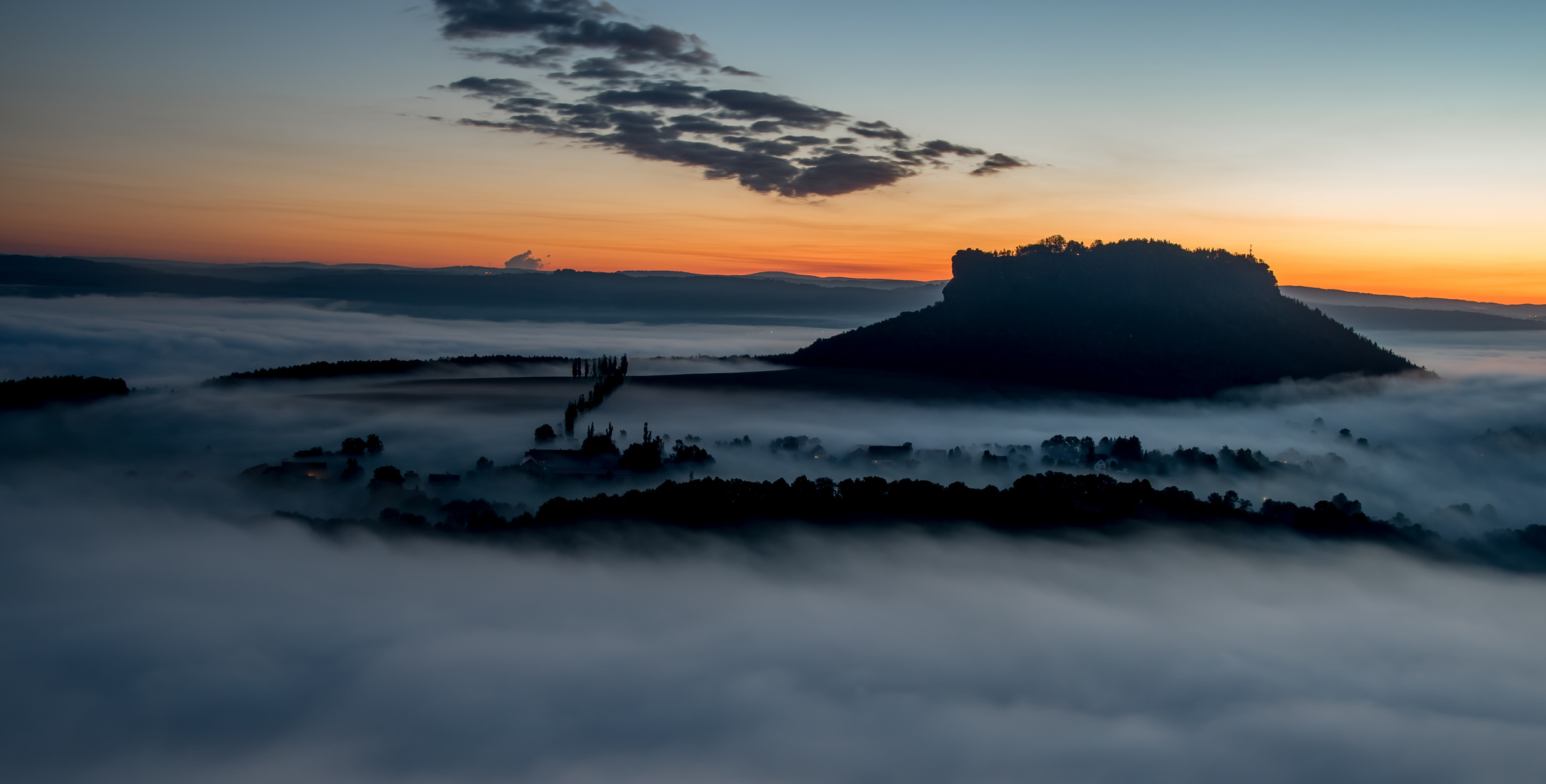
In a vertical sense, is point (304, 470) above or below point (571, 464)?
below

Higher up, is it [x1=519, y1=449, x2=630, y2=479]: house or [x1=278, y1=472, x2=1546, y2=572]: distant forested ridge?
[x1=519, y1=449, x2=630, y2=479]: house

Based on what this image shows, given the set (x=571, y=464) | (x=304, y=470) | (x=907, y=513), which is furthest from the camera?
(x=304, y=470)

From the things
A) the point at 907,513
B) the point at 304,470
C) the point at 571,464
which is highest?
the point at 571,464

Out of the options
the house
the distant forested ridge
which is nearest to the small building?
the distant forested ridge

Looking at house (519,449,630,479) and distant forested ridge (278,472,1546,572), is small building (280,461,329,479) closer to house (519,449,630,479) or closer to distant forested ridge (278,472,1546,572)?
distant forested ridge (278,472,1546,572)

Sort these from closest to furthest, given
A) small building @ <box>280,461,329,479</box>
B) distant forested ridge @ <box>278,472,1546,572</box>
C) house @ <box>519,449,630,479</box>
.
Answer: distant forested ridge @ <box>278,472,1546,572</box> < house @ <box>519,449,630,479</box> < small building @ <box>280,461,329,479</box>

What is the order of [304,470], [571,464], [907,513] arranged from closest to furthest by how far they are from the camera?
[907,513] → [571,464] → [304,470]

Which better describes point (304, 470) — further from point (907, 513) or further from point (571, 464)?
point (907, 513)

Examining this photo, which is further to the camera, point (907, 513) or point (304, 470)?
point (304, 470)

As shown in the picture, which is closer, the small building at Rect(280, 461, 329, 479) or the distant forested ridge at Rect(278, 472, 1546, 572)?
the distant forested ridge at Rect(278, 472, 1546, 572)

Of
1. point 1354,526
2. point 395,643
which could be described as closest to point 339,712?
point 395,643

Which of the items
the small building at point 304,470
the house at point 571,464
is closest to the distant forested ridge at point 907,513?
the small building at point 304,470

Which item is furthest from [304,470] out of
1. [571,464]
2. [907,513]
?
[907,513]

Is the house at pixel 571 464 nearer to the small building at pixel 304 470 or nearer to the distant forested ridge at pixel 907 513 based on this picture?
the distant forested ridge at pixel 907 513
